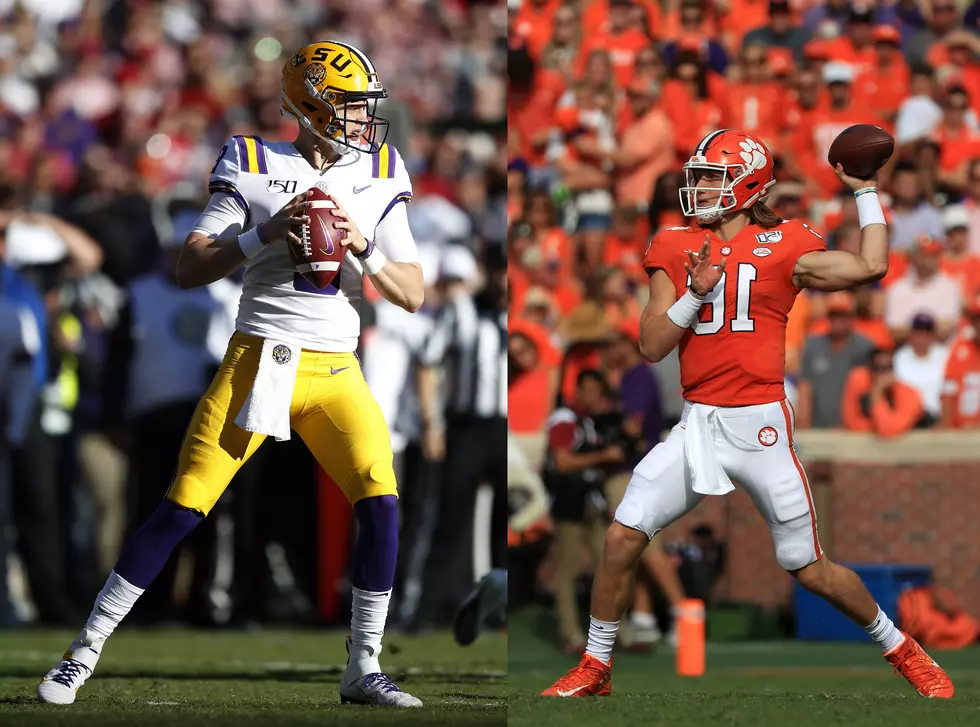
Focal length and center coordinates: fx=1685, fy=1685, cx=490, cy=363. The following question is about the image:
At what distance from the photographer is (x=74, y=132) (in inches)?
484

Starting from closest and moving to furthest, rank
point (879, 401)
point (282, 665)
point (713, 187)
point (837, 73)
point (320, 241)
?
point (320, 241), point (713, 187), point (282, 665), point (879, 401), point (837, 73)

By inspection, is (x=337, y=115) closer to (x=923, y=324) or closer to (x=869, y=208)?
(x=869, y=208)

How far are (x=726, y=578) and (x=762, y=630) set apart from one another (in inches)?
14.2

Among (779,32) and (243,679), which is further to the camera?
(779,32)

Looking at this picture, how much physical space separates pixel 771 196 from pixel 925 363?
1.55m

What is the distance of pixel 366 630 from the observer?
5.20m

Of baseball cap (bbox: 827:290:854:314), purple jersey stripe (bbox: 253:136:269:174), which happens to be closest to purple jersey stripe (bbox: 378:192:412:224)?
purple jersey stripe (bbox: 253:136:269:174)

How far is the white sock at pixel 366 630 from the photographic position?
519cm

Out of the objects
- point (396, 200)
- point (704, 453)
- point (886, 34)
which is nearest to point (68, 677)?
point (396, 200)

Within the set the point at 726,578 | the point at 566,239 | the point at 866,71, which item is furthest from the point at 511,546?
the point at 866,71

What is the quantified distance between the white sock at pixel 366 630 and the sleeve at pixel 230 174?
1.24m

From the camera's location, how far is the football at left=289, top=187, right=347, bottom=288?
4883 millimetres

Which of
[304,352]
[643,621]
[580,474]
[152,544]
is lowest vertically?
[643,621]

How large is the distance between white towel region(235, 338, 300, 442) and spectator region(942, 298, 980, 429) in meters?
6.00
